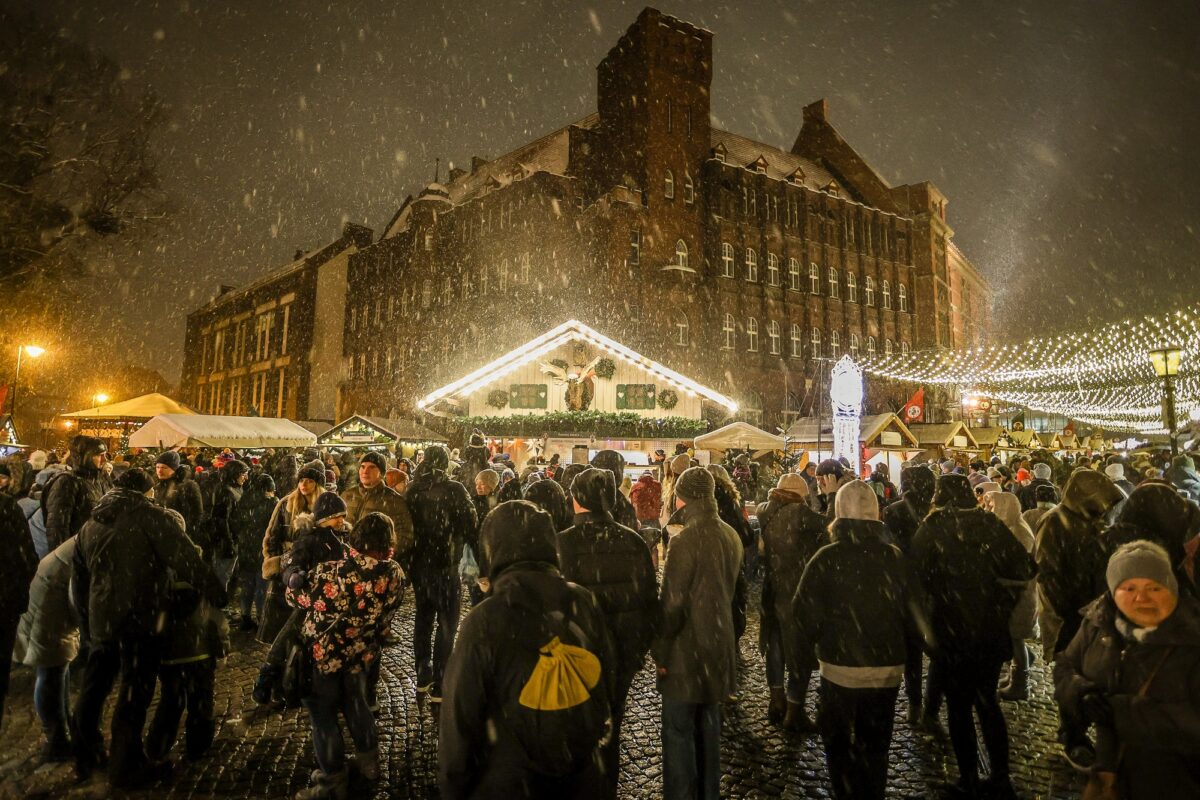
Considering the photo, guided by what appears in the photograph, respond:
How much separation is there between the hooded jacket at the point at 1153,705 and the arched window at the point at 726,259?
35.2 meters

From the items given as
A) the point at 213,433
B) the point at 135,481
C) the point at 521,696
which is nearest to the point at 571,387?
the point at 213,433

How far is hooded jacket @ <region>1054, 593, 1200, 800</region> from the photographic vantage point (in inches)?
101

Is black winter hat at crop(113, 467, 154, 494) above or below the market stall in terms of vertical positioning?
below

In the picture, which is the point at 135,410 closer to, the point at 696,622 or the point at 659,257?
the point at 696,622

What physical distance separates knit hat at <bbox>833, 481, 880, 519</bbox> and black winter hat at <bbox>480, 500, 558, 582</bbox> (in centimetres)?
192

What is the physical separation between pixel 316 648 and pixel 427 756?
1.39 metres

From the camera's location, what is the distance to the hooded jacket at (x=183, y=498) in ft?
25.2

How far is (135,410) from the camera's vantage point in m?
20.5

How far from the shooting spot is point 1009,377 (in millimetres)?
22859

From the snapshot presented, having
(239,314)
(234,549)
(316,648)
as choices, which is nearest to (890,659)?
(316,648)

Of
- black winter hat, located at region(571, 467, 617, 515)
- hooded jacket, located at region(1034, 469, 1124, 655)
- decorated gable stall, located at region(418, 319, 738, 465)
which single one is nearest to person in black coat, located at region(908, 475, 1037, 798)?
hooded jacket, located at region(1034, 469, 1124, 655)

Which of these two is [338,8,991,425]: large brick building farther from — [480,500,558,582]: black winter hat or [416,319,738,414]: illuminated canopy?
[480,500,558,582]: black winter hat

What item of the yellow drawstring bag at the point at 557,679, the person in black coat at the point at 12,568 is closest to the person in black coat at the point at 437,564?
the person in black coat at the point at 12,568

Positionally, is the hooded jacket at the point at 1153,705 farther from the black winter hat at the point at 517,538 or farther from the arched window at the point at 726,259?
the arched window at the point at 726,259
